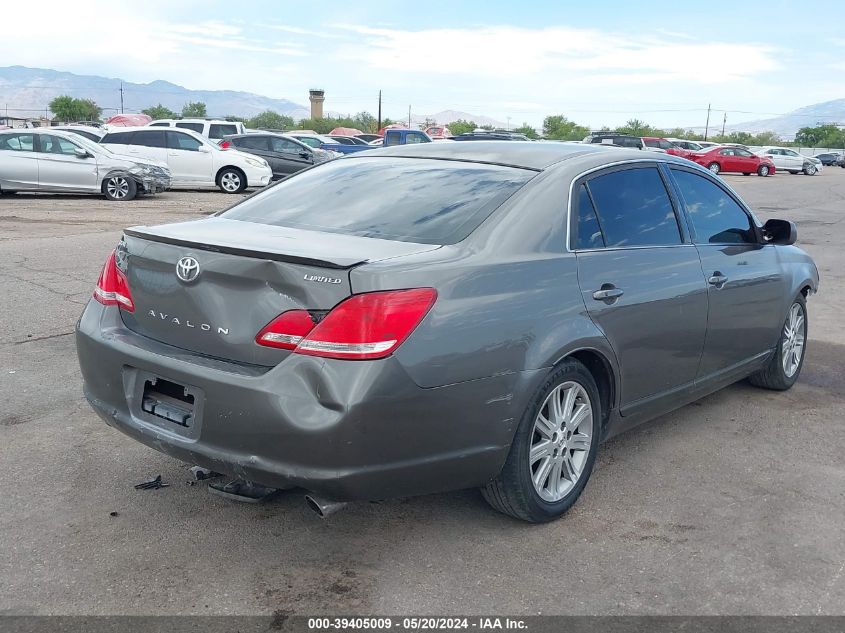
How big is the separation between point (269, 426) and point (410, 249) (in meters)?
0.88

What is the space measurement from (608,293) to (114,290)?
2.15 meters

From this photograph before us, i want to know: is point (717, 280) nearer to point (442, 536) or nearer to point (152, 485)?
point (442, 536)

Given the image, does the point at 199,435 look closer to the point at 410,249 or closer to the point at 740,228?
the point at 410,249

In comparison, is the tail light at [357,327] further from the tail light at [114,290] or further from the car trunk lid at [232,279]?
the tail light at [114,290]

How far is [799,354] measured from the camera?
614 centimetres

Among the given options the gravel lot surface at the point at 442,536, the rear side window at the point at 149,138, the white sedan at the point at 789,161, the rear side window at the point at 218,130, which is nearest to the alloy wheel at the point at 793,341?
the gravel lot surface at the point at 442,536

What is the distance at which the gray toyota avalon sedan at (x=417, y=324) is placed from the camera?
316cm

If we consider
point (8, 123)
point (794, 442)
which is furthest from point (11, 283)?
point (8, 123)

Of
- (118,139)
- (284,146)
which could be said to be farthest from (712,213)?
(284,146)

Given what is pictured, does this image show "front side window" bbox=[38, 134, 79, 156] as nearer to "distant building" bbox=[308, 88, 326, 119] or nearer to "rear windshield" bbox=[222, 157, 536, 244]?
"rear windshield" bbox=[222, 157, 536, 244]

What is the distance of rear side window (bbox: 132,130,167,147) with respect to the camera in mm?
21312

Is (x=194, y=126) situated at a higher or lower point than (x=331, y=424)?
higher

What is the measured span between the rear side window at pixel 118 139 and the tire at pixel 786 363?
60.3 ft

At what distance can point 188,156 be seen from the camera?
2131 cm
